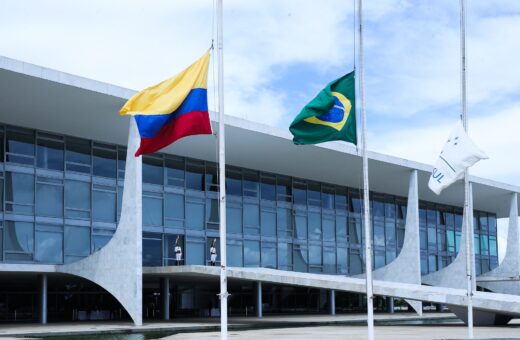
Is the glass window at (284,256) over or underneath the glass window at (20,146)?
underneath

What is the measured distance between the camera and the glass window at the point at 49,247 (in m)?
34.1

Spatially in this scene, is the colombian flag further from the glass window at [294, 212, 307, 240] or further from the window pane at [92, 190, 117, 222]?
the glass window at [294, 212, 307, 240]

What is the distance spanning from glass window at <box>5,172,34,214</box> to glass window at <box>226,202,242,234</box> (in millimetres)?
11369

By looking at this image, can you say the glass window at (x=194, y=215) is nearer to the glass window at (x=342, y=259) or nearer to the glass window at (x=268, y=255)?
the glass window at (x=268, y=255)

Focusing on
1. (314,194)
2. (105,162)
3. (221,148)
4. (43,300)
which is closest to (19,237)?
(43,300)

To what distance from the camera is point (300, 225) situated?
46969 millimetres

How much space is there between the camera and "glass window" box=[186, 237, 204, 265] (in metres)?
40.2

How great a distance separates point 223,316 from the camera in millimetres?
14391

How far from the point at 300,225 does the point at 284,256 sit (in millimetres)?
2238

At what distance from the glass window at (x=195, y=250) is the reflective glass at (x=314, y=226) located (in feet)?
28.8

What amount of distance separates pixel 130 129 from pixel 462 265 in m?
27.5

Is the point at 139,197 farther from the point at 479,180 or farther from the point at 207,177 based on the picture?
the point at 479,180

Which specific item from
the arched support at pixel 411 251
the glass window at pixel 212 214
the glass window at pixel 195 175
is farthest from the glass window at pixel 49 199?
the arched support at pixel 411 251

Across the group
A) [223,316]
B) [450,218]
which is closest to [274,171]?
[450,218]
